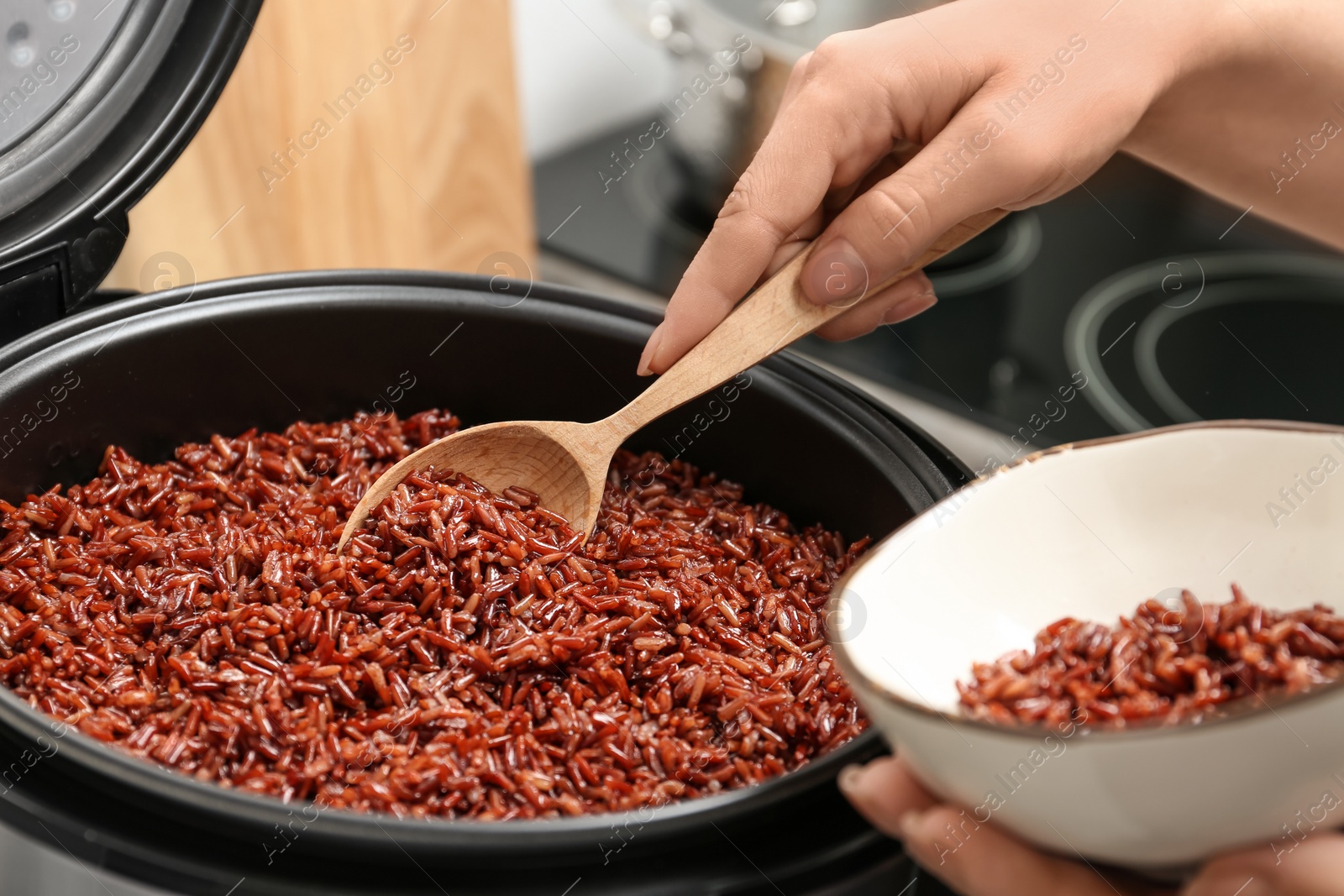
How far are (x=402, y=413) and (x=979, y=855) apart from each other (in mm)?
1145

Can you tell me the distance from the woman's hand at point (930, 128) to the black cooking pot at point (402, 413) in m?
0.18

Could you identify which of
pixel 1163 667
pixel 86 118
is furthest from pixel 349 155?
pixel 1163 667

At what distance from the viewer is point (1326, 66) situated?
169 centimetres

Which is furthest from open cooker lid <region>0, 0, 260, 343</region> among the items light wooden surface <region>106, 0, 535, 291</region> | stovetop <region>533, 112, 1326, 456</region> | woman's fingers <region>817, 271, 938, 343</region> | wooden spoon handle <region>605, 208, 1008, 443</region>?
stovetop <region>533, 112, 1326, 456</region>

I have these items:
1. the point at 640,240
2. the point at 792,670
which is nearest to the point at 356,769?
the point at 792,670

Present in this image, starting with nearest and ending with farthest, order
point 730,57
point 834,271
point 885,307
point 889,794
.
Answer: point 889,794, point 834,271, point 885,307, point 730,57

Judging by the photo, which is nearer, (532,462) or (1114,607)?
(1114,607)

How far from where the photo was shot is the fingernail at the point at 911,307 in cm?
161

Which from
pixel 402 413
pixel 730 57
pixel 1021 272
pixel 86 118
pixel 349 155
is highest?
pixel 86 118

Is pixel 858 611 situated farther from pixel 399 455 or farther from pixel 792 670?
pixel 399 455

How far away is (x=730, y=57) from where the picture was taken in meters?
2.70

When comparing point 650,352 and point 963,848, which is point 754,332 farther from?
point 963,848

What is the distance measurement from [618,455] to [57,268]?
85 centimetres

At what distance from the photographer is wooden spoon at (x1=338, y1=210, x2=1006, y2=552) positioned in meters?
1.42
